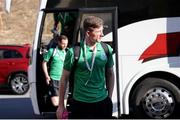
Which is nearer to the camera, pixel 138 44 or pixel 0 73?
pixel 138 44

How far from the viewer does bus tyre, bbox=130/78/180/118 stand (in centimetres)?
1079

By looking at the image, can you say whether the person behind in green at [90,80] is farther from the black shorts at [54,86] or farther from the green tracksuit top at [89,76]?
the black shorts at [54,86]

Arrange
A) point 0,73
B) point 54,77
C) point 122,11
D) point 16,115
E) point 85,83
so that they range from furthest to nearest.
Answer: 1. point 0,73
2. point 16,115
3. point 122,11
4. point 54,77
5. point 85,83

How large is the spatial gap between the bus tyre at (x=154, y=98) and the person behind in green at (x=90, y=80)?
15.7ft

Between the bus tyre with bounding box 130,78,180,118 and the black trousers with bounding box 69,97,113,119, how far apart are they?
478 cm

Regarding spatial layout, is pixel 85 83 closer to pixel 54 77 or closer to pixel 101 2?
pixel 54 77

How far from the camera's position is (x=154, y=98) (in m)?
10.8

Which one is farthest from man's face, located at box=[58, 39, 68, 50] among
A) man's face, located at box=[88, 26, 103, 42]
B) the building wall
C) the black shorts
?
the building wall

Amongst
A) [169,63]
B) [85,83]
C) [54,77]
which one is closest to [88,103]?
[85,83]

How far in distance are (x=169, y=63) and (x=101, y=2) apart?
1706 millimetres

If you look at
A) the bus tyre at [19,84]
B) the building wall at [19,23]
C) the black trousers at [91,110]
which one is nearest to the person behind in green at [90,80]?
the black trousers at [91,110]

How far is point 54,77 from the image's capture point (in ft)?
34.0

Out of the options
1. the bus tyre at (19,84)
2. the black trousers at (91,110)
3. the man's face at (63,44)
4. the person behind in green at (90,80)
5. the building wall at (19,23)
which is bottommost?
the bus tyre at (19,84)

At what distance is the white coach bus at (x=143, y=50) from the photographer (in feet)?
35.5
